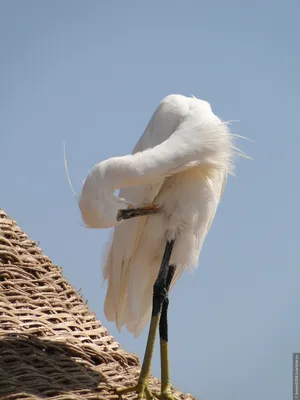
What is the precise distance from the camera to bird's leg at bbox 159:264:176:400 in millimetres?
2826

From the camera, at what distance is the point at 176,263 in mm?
3131

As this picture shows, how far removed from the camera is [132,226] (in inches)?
126

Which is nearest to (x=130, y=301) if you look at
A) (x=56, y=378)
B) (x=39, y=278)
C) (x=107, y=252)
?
(x=107, y=252)

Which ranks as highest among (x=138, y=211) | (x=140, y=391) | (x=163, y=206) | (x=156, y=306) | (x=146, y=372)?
(x=163, y=206)

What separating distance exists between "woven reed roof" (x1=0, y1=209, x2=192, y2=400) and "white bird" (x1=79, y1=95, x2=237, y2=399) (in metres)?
0.18

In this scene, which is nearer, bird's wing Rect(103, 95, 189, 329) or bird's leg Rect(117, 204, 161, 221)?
bird's leg Rect(117, 204, 161, 221)

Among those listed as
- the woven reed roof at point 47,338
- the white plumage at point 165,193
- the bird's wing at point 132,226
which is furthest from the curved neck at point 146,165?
the woven reed roof at point 47,338

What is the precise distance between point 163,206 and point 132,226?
0.16 meters

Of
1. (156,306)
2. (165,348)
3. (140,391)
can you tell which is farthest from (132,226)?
(140,391)

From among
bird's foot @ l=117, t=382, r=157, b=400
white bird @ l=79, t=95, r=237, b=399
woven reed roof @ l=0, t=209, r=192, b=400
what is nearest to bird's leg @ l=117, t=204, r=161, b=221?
white bird @ l=79, t=95, r=237, b=399

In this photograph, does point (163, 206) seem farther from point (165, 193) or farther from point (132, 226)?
point (132, 226)

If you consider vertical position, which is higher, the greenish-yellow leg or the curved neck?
the curved neck

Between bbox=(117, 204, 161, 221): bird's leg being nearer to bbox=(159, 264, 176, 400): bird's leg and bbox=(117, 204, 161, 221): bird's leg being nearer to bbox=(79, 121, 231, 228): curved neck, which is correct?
bbox=(79, 121, 231, 228): curved neck

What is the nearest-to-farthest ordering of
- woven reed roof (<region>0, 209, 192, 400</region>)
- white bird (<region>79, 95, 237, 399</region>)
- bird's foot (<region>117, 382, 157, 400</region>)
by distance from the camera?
woven reed roof (<region>0, 209, 192, 400</region>) < bird's foot (<region>117, 382, 157, 400</region>) < white bird (<region>79, 95, 237, 399</region>)
